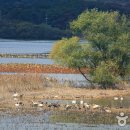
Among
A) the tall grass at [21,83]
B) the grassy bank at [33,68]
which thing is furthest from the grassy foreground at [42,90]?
the grassy bank at [33,68]

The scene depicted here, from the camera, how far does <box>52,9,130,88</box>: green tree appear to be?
155 feet

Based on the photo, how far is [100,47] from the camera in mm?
47719

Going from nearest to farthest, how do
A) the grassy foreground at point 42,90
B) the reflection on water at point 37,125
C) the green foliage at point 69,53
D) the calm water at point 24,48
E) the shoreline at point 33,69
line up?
1. the reflection on water at point 37,125
2. the grassy foreground at point 42,90
3. the green foliage at point 69,53
4. the shoreline at point 33,69
5. the calm water at point 24,48

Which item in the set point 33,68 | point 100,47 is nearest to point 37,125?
point 100,47

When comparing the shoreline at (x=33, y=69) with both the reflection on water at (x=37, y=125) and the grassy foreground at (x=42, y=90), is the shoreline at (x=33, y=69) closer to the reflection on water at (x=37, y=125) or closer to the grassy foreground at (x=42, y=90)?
the grassy foreground at (x=42, y=90)

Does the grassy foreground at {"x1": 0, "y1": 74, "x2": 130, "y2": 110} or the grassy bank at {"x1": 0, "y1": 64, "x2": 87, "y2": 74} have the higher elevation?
the grassy foreground at {"x1": 0, "y1": 74, "x2": 130, "y2": 110}

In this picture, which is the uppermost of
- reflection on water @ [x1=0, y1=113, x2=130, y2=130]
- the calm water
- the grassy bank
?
reflection on water @ [x1=0, y1=113, x2=130, y2=130]

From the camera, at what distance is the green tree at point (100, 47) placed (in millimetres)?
47125

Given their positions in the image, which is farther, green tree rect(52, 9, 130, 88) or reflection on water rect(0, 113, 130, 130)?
green tree rect(52, 9, 130, 88)

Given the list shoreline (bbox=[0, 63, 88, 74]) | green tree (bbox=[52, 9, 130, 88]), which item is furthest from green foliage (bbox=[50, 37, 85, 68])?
shoreline (bbox=[0, 63, 88, 74])

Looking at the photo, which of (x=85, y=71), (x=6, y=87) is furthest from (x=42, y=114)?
(x=85, y=71)

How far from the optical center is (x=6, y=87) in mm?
41094

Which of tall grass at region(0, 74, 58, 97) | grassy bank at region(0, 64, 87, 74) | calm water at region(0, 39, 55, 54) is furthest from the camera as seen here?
calm water at region(0, 39, 55, 54)

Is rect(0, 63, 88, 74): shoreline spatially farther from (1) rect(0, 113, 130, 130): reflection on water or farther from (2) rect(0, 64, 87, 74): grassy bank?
(1) rect(0, 113, 130, 130): reflection on water
